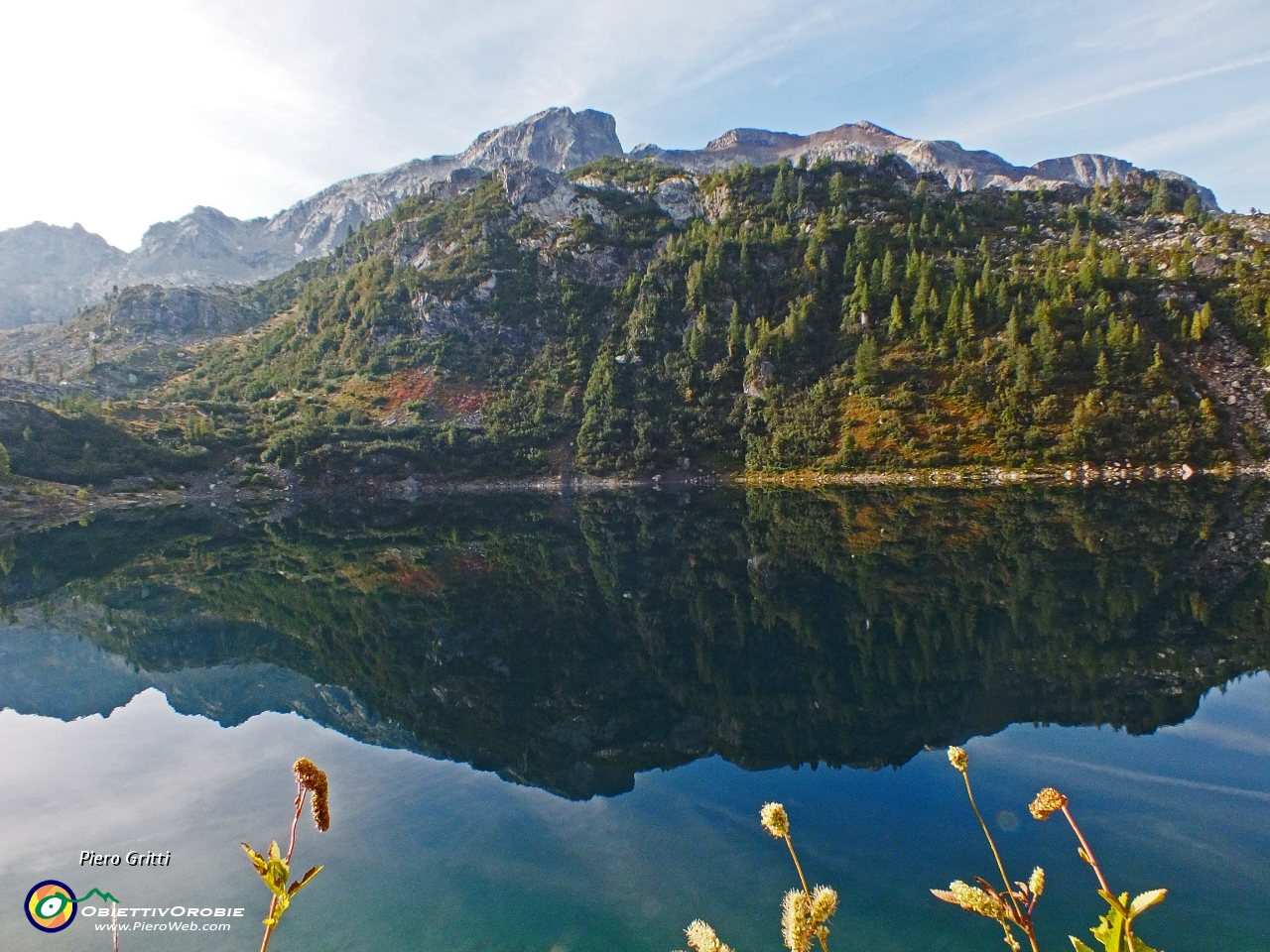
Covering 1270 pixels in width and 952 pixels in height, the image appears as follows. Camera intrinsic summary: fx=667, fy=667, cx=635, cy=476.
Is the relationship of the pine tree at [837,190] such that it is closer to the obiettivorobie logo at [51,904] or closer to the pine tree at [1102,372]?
the pine tree at [1102,372]

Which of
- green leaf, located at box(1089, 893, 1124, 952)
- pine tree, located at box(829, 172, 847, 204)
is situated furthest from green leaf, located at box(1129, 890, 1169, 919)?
pine tree, located at box(829, 172, 847, 204)

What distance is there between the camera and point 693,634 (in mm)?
24562

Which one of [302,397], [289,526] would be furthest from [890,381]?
[302,397]

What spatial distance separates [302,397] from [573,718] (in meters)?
150

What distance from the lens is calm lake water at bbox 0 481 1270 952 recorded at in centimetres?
1032

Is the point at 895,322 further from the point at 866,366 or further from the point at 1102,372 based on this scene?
the point at 1102,372

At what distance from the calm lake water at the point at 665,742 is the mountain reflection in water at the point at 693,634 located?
0.53 feet

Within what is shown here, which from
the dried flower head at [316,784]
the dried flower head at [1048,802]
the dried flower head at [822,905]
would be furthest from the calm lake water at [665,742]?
the dried flower head at [316,784]

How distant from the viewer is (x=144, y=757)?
1759 centimetres

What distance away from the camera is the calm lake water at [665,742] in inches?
406

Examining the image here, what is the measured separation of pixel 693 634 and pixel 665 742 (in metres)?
8.50

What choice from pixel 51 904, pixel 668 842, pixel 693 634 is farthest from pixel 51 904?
pixel 693 634

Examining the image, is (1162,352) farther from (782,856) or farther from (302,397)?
(302,397)

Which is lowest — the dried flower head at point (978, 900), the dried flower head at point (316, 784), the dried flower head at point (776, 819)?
the dried flower head at point (978, 900)
